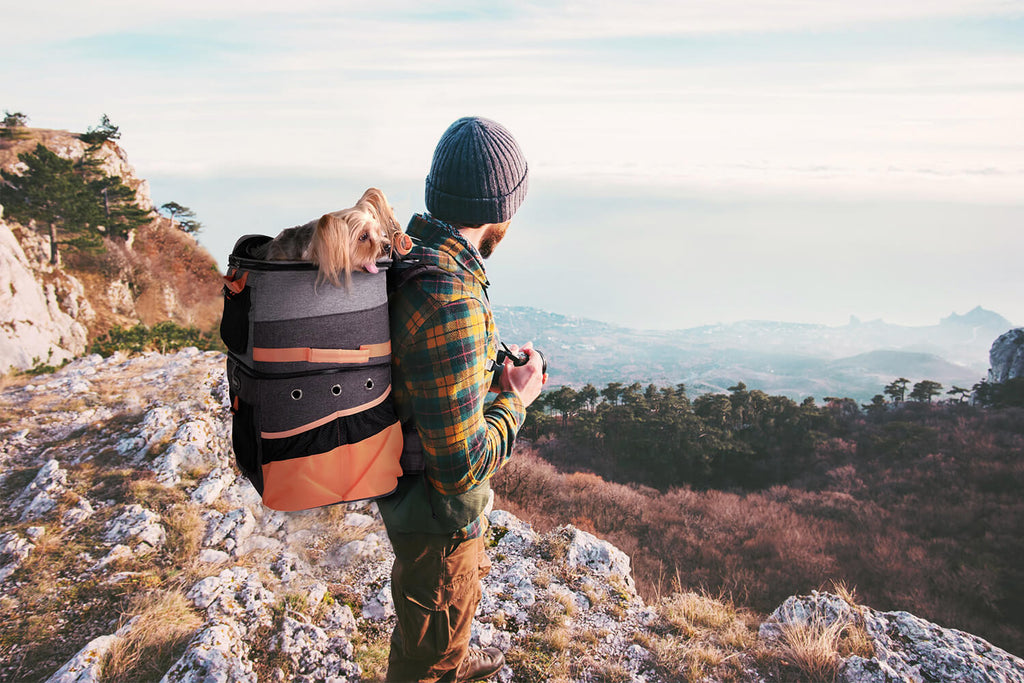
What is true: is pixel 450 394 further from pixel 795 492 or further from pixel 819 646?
pixel 795 492

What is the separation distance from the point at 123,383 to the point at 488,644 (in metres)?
8.37

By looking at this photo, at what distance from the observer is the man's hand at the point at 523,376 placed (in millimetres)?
2219

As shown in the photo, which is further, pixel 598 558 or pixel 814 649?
pixel 598 558

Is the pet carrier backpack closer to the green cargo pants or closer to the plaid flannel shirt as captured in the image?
the plaid flannel shirt

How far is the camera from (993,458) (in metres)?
11.8

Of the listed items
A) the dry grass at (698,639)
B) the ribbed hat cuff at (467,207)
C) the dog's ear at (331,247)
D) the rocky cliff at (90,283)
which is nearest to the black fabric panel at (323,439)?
the dog's ear at (331,247)

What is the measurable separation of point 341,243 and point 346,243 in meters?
0.02

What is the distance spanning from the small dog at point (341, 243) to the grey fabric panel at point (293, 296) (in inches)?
1.5

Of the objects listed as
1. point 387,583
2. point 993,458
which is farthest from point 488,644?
point 993,458

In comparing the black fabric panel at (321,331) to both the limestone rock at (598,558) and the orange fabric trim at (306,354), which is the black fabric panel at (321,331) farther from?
the limestone rock at (598,558)

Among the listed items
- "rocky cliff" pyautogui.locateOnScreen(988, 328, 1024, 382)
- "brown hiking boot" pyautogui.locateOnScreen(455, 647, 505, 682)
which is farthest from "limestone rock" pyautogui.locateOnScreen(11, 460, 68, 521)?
"rocky cliff" pyautogui.locateOnScreen(988, 328, 1024, 382)

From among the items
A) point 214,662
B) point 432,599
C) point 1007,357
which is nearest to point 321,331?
point 432,599

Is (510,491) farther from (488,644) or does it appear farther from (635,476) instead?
(635,476)

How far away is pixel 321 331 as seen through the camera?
1.72 metres
